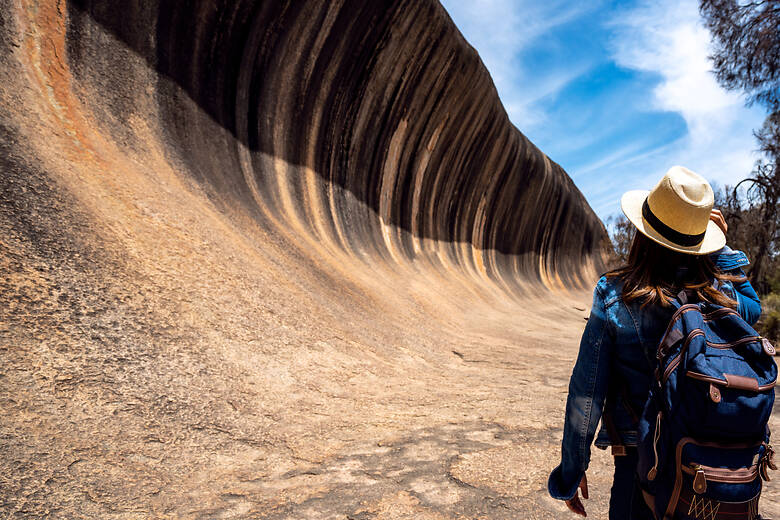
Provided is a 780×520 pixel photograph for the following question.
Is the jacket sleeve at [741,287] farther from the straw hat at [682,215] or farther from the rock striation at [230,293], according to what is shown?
the rock striation at [230,293]

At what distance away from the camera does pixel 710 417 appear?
3.58 feet

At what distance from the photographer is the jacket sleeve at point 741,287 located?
1369mm

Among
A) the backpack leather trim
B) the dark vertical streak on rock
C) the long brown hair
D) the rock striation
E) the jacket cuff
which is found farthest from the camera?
the dark vertical streak on rock

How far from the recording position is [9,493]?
2084 millimetres

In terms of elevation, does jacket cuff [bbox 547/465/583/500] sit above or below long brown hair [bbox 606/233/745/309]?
below

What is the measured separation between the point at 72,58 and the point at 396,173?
7939mm

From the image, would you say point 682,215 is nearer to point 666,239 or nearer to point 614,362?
point 666,239

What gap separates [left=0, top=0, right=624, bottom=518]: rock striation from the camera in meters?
2.56

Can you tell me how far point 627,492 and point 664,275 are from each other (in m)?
0.61

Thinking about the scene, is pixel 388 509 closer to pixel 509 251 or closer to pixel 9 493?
pixel 9 493

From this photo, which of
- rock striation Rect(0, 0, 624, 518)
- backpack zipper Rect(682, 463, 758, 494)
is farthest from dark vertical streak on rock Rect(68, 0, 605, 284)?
backpack zipper Rect(682, 463, 758, 494)

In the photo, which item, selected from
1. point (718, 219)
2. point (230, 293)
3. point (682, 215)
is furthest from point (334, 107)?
point (682, 215)

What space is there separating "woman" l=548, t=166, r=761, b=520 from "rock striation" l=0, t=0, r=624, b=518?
109 centimetres

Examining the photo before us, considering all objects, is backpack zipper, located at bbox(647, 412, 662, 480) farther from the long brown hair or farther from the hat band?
the hat band
